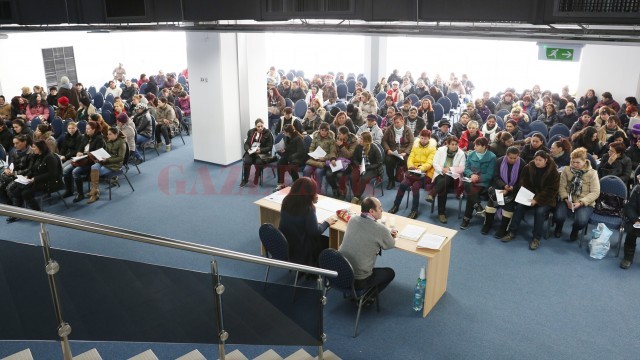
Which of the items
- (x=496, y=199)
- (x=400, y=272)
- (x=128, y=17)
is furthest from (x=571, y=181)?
(x=128, y=17)

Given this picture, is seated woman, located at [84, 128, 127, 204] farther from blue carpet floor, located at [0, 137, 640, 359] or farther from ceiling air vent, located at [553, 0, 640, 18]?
ceiling air vent, located at [553, 0, 640, 18]

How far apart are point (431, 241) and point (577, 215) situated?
2612 mm

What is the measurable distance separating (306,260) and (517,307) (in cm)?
237

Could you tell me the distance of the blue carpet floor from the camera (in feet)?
15.8

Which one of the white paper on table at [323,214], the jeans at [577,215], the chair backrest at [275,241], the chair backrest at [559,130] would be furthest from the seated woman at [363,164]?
the chair backrest at [559,130]

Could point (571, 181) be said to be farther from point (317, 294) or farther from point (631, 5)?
point (317, 294)

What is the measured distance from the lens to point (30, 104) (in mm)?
12086

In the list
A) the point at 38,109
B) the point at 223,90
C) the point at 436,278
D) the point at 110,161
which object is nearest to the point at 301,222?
the point at 436,278

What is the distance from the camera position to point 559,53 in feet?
30.0

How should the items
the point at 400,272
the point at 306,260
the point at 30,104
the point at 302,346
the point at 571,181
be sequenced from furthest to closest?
the point at 30,104 → the point at 571,181 → the point at 400,272 → the point at 306,260 → the point at 302,346

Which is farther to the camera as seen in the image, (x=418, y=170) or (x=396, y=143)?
(x=396, y=143)

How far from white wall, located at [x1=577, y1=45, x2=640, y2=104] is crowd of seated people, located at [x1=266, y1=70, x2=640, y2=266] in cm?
129

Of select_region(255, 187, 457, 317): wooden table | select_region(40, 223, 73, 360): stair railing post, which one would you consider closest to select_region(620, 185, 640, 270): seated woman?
select_region(255, 187, 457, 317): wooden table

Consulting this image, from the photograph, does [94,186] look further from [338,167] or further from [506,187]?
[506,187]
